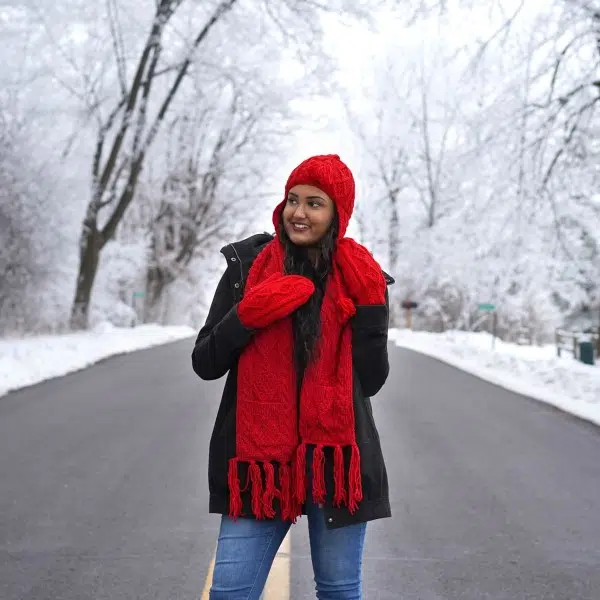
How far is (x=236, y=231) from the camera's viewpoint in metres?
42.2

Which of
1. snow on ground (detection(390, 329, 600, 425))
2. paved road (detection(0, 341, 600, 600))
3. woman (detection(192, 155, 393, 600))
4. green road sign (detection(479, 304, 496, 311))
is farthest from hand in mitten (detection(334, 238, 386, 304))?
green road sign (detection(479, 304, 496, 311))

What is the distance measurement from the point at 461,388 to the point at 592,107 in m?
5.37

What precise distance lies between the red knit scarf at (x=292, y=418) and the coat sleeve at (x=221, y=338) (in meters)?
0.06

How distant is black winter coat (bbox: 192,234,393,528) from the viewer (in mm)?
2213

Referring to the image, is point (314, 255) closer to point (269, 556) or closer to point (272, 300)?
point (272, 300)

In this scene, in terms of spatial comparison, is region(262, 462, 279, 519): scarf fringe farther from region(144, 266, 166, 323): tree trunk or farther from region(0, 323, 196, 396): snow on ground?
region(144, 266, 166, 323): tree trunk

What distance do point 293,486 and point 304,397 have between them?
0.81ft

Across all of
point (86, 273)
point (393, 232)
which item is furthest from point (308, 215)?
point (393, 232)

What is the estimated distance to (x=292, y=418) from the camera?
7.35 ft

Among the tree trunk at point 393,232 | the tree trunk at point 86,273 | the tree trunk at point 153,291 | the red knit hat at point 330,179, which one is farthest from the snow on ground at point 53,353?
the tree trunk at point 393,232

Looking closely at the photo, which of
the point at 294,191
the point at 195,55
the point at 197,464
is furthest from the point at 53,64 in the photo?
the point at 294,191

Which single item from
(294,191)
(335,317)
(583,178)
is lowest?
(335,317)

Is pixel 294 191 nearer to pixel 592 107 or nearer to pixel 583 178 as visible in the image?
pixel 592 107

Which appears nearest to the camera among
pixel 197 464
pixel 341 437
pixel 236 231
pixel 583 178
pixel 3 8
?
pixel 341 437
